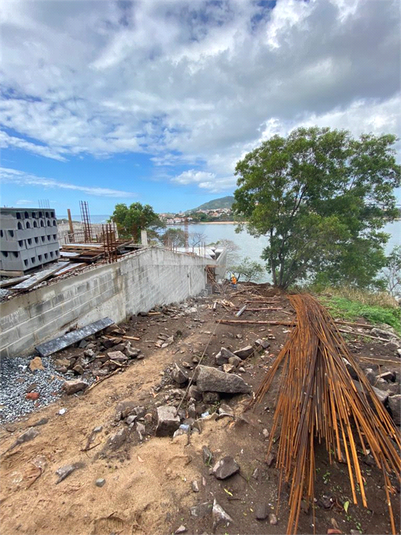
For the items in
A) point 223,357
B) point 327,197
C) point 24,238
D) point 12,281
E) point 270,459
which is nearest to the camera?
point 270,459

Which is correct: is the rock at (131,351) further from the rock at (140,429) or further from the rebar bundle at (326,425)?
the rebar bundle at (326,425)

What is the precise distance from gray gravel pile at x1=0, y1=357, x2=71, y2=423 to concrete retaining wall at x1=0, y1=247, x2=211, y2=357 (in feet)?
0.70

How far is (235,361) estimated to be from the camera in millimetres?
3977

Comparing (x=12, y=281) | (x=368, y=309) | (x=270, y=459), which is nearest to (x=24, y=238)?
(x=12, y=281)

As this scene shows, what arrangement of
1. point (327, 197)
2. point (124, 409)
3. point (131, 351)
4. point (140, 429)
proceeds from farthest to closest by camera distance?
point (327, 197) → point (131, 351) → point (124, 409) → point (140, 429)

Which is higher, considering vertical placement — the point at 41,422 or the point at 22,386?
the point at 22,386

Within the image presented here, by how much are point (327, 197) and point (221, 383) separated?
1242cm

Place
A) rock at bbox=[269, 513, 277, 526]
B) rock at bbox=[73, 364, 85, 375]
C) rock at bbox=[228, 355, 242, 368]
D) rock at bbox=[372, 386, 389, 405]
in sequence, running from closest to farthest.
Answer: rock at bbox=[269, 513, 277, 526] → rock at bbox=[372, 386, 389, 405] → rock at bbox=[73, 364, 85, 375] → rock at bbox=[228, 355, 242, 368]

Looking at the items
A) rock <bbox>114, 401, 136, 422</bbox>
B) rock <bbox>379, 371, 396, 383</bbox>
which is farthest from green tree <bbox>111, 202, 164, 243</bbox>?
rock <bbox>379, 371, 396, 383</bbox>

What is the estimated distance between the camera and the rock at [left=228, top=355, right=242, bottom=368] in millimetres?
3950

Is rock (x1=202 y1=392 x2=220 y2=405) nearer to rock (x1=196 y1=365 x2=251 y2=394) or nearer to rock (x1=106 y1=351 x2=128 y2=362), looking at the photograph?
rock (x1=196 y1=365 x2=251 y2=394)

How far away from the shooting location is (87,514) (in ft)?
5.81

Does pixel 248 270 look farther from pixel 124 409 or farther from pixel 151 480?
pixel 151 480

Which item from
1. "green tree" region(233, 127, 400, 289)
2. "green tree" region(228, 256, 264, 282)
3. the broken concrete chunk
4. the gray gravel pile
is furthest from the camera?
"green tree" region(228, 256, 264, 282)
